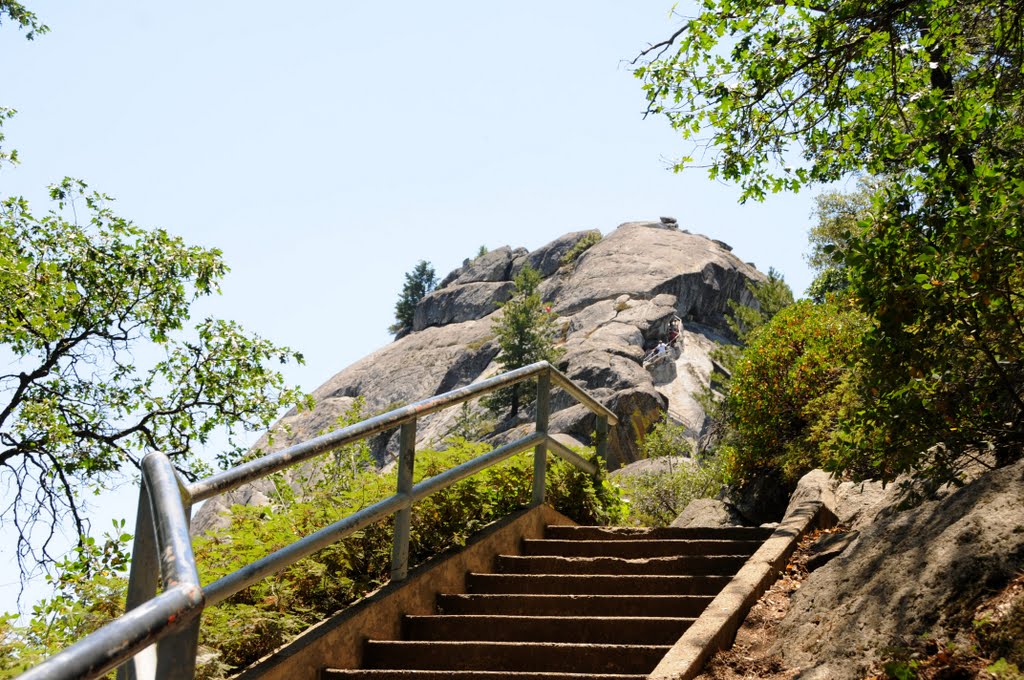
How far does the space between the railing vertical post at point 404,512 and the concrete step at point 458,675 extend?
2.74 ft

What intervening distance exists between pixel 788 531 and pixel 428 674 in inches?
116

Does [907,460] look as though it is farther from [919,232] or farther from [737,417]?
[737,417]

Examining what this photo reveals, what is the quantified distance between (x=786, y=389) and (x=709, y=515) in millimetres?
1644

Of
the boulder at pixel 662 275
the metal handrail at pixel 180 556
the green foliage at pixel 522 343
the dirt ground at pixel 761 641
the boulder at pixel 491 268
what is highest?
the boulder at pixel 491 268

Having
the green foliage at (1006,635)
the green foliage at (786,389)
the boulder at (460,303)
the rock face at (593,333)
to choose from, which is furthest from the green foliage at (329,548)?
the boulder at (460,303)

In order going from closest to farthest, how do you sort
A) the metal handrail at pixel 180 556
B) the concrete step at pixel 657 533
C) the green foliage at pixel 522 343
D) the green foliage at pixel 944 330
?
the metal handrail at pixel 180 556, the green foliage at pixel 944 330, the concrete step at pixel 657 533, the green foliage at pixel 522 343

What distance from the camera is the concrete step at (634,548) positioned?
6.68m

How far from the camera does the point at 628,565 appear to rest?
256 inches

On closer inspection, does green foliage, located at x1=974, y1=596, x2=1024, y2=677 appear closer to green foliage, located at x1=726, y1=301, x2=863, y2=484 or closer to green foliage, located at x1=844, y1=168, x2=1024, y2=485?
green foliage, located at x1=844, y1=168, x2=1024, y2=485

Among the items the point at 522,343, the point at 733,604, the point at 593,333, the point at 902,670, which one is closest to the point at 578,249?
the point at 593,333

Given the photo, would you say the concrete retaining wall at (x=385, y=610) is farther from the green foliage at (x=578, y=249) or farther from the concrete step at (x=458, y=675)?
the green foliage at (x=578, y=249)

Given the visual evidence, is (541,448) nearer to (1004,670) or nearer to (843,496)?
(843,496)

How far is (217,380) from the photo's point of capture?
16703 millimetres

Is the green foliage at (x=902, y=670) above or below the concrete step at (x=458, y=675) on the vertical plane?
below
